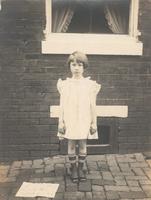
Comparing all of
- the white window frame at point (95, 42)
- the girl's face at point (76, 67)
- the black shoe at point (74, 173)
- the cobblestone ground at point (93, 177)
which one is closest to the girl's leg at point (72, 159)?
the black shoe at point (74, 173)

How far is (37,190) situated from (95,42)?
2.57 meters

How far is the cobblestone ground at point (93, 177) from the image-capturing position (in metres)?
6.97

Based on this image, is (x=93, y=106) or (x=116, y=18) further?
(x=116, y=18)

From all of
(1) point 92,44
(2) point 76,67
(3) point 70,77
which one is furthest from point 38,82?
(2) point 76,67

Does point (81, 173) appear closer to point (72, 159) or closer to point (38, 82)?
point (72, 159)

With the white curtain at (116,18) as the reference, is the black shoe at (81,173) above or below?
below

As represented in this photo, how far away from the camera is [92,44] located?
326 inches

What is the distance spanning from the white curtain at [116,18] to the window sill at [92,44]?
0.14 meters

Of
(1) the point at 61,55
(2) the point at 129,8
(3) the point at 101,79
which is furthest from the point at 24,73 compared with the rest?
(2) the point at 129,8

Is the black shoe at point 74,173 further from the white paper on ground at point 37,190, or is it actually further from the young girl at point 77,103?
the young girl at point 77,103

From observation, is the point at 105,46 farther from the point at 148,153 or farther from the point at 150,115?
the point at 148,153

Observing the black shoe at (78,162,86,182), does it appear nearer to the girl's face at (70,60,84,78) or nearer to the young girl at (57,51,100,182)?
the young girl at (57,51,100,182)

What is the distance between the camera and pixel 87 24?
8.52m

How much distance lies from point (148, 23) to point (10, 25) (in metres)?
2.12
